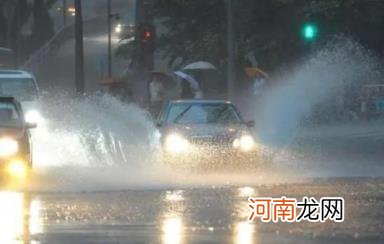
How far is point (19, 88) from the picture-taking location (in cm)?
2997

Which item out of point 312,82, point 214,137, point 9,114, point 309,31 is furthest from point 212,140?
point 312,82

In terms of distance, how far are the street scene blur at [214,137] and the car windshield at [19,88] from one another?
33 mm

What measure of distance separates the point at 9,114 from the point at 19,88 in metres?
10.0

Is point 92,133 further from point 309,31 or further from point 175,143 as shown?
point 175,143

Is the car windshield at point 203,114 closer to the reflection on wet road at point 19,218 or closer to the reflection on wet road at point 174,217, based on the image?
the reflection on wet road at point 174,217

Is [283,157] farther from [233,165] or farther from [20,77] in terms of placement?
[20,77]

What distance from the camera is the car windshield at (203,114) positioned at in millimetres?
22533

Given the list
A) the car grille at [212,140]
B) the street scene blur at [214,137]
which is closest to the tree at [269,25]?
the street scene blur at [214,137]

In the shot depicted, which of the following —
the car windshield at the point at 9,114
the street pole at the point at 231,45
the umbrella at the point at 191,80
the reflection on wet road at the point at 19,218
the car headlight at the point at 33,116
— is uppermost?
the umbrella at the point at 191,80

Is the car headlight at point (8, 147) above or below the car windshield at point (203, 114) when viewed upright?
below

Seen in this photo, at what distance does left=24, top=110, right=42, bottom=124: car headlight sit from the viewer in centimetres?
2898

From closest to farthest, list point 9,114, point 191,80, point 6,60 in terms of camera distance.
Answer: point 9,114 → point 191,80 → point 6,60

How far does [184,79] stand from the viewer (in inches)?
1551

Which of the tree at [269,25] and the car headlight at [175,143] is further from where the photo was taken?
the tree at [269,25]
